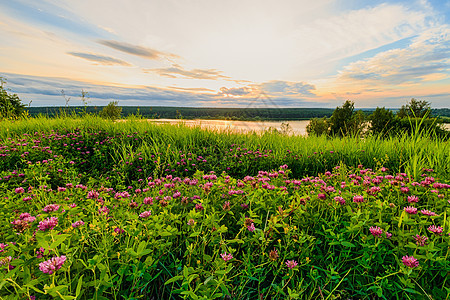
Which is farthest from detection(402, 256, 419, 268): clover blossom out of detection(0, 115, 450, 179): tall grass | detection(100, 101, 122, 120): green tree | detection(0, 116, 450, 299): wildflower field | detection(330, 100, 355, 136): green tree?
detection(330, 100, 355, 136): green tree

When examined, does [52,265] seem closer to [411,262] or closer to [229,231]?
[229,231]

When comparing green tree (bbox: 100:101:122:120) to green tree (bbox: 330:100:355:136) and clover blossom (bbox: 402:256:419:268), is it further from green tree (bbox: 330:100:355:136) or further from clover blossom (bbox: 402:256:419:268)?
green tree (bbox: 330:100:355:136)

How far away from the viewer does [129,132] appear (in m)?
6.82

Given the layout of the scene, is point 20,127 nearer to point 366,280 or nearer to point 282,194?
point 282,194

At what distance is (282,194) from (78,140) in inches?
243

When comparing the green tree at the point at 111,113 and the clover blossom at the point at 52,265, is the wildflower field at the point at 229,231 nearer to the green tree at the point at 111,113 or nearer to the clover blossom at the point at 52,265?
the clover blossom at the point at 52,265

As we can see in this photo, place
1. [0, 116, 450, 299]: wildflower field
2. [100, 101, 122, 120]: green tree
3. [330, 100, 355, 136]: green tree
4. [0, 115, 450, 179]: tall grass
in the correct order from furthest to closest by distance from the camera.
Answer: [330, 100, 355, 136]: green tree, [100, 101, 122, 120]: green tree, [0, 115, 450, 179]: tall grass, [0, 116, 450, 299]: wildflower field

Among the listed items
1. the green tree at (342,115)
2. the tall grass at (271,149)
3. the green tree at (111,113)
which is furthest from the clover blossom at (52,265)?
the green tree at (342,115)

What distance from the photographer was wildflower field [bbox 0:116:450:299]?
143cm

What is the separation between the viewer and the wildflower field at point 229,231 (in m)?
1.43

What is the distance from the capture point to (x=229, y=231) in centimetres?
200

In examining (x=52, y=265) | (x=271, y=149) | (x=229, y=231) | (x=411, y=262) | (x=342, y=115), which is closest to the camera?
(x=52, y=265)

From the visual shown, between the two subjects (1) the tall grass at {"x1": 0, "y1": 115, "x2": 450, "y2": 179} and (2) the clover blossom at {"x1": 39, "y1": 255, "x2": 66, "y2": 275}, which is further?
(1) the tall grass at {"x1": 0, "y1": 115, "x2": 450, "y2": 179}

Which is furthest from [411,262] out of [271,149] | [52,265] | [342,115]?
[342,115]
